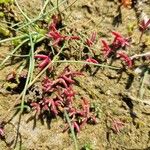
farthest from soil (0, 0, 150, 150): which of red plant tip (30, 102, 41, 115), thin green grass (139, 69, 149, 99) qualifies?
red plant tip (30, 102, 41, 115)

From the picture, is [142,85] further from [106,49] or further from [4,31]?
[4,31]

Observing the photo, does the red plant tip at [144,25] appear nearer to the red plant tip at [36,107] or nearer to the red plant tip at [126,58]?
the red plant tip at [126,58]

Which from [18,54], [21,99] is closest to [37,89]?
[21,99]

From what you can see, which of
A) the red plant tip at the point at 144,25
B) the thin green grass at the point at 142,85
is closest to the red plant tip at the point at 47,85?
the thin green grass at the point at 142,85

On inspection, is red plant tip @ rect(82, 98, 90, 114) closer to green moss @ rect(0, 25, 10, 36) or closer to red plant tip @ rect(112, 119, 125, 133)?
red plant tip @ rect(112, 119, 125, 133)

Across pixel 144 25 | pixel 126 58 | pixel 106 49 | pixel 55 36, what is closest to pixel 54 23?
pixel 55 36

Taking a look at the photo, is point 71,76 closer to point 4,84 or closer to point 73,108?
point 73,108

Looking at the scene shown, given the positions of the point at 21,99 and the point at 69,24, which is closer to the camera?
the point at 21,99
